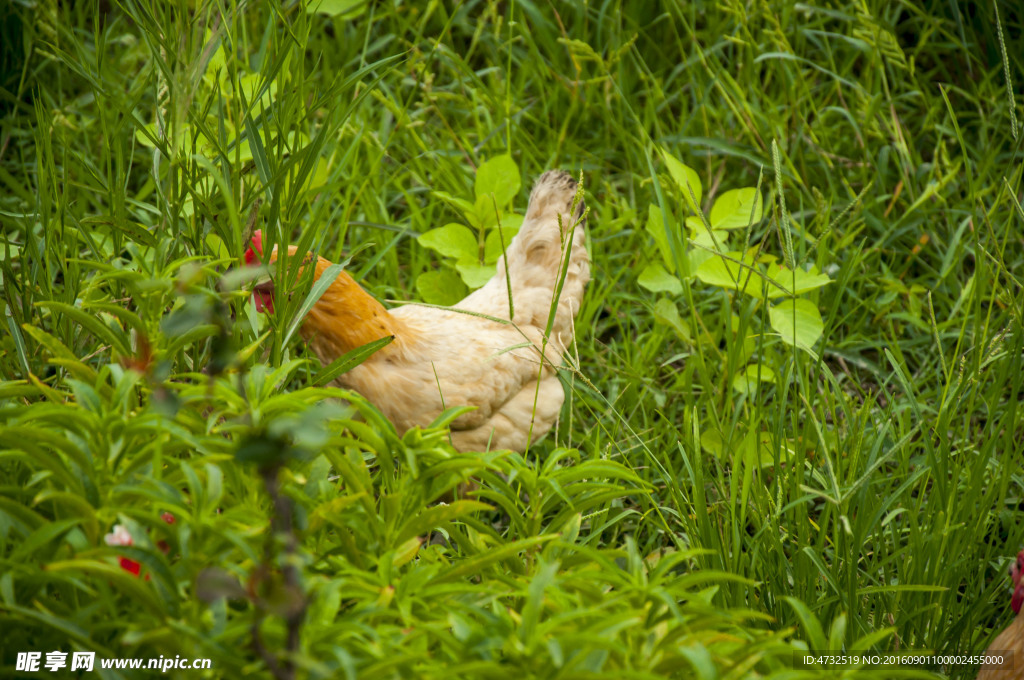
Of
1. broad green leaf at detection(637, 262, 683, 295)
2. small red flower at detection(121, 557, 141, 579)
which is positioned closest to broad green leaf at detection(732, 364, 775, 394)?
broad green leaf at detection(637, 262, 683, 295)

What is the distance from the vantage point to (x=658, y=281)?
2863 mm

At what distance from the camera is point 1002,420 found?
2.15 metres

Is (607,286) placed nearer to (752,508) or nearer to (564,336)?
(564,336)

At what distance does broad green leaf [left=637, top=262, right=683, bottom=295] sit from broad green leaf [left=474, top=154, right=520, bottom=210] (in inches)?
22.6

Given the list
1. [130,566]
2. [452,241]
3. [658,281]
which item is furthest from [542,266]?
[130,566]

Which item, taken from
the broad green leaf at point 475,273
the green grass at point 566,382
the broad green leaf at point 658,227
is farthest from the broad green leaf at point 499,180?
the broad green leaf at point 658,227

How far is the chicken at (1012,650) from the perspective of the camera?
1699mm

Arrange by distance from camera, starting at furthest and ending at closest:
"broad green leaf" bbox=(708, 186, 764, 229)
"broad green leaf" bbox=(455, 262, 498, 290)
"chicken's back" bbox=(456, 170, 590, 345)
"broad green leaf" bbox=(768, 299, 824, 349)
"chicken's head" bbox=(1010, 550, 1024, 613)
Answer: "chicken's back" bbox=(456, 170, 590, 345) → "broad green leaf" bbox=(455, 262, 498, 290) → "broad green leaf" bbox=(708, 186, 764, 229) → "broad green leaf" bbox=(768, 299, 824, 349) → "chicken's head" bbox=(1010, 550, 1024, 613)

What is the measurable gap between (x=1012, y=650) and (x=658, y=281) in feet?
4.87

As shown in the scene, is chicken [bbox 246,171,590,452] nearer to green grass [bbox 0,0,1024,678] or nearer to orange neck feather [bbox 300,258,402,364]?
orange neck feather [bbox 300,258,402,364]

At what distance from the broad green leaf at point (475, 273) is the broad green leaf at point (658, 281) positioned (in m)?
0.53

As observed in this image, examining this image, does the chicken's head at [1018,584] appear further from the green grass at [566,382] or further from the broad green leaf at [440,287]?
the broad green leaf at [440,287]

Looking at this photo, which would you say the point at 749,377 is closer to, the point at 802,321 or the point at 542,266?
the point at 802,321

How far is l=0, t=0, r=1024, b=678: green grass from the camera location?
1.21 meters
